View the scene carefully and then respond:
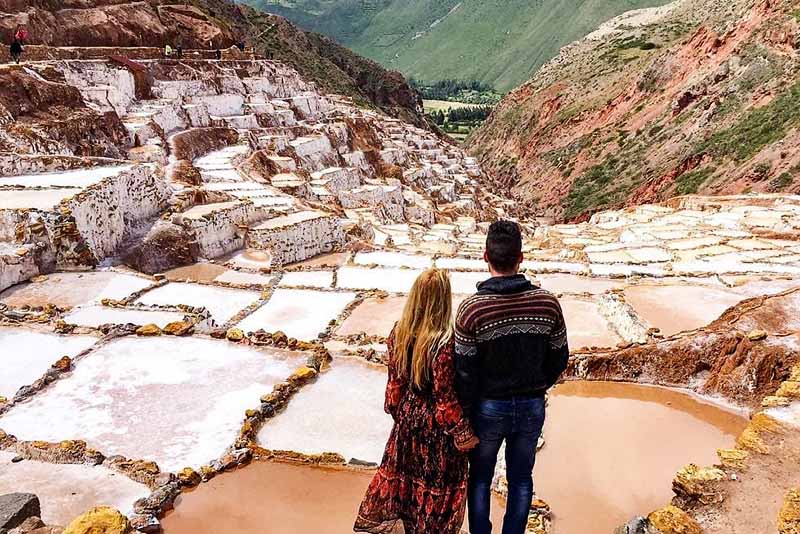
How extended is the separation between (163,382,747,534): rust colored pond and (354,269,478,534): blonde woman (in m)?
1.07

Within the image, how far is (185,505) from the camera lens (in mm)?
5141

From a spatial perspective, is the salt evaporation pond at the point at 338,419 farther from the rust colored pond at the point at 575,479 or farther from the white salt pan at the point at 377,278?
the white salt pan at the point at 377,278

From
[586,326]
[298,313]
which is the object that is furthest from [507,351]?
[298,313]

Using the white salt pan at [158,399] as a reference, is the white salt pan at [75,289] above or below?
above

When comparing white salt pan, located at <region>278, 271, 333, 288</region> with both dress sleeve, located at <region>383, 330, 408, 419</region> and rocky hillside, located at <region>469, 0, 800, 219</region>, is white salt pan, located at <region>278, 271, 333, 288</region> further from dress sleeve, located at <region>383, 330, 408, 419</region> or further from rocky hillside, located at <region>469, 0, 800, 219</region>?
rocky hillside, located at <region>469, 0, 800, 219</region>

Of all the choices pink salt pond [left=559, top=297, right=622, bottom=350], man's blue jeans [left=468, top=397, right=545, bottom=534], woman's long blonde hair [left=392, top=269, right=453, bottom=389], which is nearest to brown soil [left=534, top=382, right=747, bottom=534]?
man's blue jeans [left=468, top=397, right=545, bottom=534]

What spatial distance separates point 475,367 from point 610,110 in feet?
176

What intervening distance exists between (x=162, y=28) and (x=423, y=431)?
38.0 meters

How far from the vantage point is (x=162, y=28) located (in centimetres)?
3572

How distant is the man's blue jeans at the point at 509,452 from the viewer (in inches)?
141

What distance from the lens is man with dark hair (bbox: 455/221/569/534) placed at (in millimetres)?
3434

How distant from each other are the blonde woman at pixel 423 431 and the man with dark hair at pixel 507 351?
12 centimetres

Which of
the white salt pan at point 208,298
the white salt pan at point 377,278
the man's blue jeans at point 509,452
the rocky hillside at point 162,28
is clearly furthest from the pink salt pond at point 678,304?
the rocky hillside at point 162,28

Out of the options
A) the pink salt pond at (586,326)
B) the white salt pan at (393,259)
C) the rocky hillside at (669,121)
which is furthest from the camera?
the rocky hillside at (669,121)
